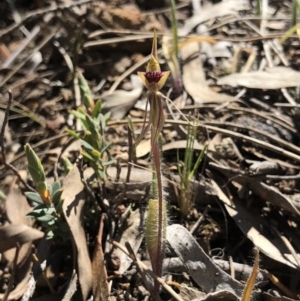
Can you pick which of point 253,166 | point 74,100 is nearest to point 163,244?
point 253,166

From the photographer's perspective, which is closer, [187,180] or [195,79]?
[187,180]

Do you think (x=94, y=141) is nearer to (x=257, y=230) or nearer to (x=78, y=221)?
(x=78, y=221)

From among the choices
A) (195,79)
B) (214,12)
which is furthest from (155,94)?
(214,12)

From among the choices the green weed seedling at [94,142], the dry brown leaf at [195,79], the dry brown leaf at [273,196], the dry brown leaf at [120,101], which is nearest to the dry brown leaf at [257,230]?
the dry brown leaf at [273,196]

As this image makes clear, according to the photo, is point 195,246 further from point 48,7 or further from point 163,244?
point 48,7

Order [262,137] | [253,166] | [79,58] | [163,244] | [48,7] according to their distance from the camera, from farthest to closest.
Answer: [48,7]
[79,58]
[262,137]
[253,166]
[163,244]

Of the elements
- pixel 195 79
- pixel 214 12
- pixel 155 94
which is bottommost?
pixel 195 79

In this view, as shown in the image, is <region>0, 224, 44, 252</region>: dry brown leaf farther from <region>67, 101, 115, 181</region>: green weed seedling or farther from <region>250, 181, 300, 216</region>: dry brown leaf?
<region>250, 181, 300, 216</region>: dry brown leaf
